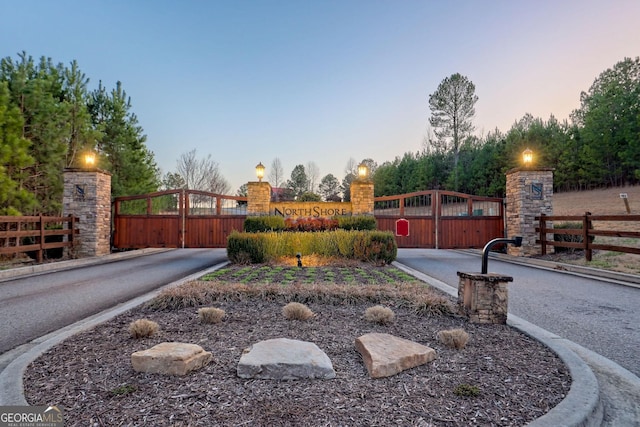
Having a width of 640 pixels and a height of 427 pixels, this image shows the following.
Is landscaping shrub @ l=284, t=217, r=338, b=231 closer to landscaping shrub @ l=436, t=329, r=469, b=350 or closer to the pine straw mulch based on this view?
the pine straw mulch

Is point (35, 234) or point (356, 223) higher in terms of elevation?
point (356, 223)

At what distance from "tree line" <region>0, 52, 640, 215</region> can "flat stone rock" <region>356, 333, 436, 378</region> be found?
1077 cm

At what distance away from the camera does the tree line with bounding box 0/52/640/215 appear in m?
9.95

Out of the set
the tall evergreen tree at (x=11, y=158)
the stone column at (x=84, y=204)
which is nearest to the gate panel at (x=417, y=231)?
the stone column at (x=84, y=204)

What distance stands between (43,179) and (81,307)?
29.8ft

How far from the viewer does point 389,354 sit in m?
2.19

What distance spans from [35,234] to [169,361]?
9324 mm

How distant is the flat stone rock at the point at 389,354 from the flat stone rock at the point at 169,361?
1.11m

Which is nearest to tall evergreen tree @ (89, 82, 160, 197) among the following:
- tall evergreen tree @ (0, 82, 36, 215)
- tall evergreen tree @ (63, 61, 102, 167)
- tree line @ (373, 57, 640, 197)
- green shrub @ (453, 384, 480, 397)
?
tall evergreen tree @ (63, 61, 102, 167)

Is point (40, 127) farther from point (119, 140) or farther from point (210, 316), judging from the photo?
point (210, 316)

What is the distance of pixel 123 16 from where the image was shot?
10.6 m

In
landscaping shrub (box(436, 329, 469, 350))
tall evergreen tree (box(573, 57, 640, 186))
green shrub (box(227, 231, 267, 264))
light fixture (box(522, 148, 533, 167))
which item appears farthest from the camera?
tall evergreen tree (box(573, 57, 640, 186))

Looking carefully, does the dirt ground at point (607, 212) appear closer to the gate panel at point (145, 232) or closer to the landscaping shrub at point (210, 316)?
the landscaping shrub at point (210, 316)

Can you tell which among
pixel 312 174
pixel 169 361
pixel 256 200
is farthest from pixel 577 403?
pixel 312 174
